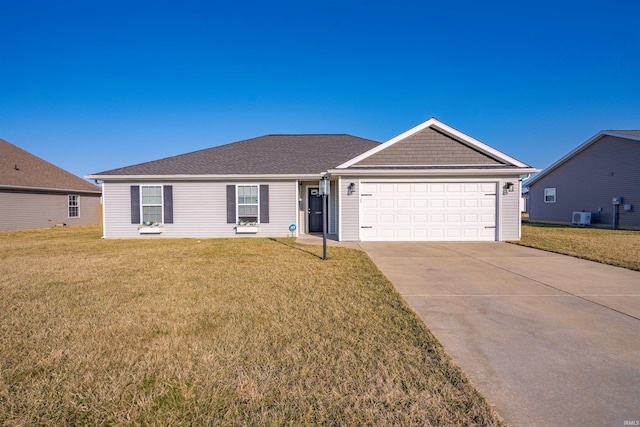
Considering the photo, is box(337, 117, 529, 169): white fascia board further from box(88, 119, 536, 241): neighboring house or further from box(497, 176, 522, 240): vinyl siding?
box(497, 176, 522, 240): vinyl siding

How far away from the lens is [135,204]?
1253 centimetres

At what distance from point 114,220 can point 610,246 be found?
17.8 m

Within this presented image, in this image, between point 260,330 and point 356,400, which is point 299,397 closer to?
point 356,400

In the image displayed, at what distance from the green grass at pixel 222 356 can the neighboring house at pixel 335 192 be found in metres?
5.89

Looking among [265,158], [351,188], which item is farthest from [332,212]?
[265,158]

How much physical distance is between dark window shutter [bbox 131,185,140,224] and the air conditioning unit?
23189 mm

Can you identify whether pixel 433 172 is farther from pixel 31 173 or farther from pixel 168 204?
pixel 31 173

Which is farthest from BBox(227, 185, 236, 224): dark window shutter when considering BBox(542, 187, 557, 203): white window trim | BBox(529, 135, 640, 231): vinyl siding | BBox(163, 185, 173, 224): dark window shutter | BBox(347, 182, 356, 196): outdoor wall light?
BBox(542, 187, 557, 203): white window trim

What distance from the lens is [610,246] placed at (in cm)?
994

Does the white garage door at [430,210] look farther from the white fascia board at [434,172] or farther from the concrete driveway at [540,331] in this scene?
the concrete driveway at [540,331]

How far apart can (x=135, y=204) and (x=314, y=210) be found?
24.0ft

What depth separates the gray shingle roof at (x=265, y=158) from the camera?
12.6m

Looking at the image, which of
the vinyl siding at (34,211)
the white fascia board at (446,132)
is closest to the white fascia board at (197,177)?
A: the white fascia board at (446,132)

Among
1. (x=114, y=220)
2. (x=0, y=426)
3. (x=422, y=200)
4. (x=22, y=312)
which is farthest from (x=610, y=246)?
(x=114, y=220)
